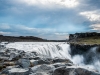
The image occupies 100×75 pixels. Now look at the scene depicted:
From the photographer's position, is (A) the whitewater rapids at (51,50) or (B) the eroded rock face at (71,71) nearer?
(B) the eroded rock face at (71,71)

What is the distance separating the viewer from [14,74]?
1053 centimetres

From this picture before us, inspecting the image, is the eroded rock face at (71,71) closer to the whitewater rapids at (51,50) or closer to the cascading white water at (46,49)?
the whitewater rapids at (51,50)

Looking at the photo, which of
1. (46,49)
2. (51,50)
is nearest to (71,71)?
(46,49)

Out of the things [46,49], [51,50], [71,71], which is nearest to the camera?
[71,71]

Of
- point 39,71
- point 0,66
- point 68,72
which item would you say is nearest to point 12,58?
point 0,66

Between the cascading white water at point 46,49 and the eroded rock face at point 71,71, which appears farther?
the cascading white water at point 46,49

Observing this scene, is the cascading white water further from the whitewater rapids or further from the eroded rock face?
the eroded rock face

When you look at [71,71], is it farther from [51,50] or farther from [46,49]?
[51,50]

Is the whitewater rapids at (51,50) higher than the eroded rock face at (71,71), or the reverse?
the eroded rock face at (71,71)

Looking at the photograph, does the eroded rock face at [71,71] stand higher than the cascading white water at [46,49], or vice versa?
the eroded rock face at [71,71]

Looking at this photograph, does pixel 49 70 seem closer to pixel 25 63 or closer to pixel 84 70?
pixel 84 70

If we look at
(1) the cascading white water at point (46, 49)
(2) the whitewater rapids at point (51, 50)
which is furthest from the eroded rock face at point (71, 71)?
(1) the cascading white water at point (46, 49)

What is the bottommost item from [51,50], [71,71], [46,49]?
[51,50]

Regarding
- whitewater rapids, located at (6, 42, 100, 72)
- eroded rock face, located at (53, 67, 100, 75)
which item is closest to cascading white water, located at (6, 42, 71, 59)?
whitewater rapids, located at (6, 42, 100, 72)
